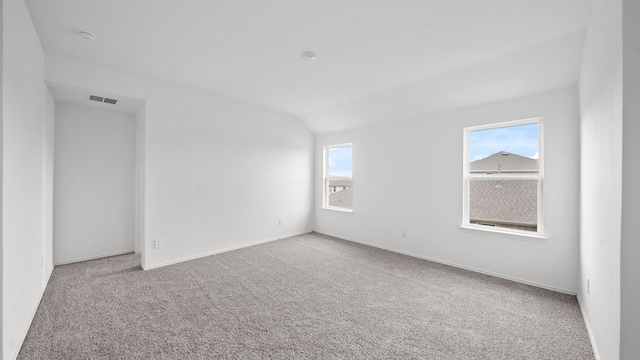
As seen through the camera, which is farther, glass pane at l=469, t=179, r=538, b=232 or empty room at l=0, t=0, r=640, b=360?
glass pane at l=469, t=179, r=538, b=232

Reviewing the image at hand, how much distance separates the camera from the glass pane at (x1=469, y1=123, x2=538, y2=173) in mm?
3055

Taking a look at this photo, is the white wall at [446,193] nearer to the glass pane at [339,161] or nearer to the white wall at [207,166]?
the glass pane at [339,161]

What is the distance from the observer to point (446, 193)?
3646mm

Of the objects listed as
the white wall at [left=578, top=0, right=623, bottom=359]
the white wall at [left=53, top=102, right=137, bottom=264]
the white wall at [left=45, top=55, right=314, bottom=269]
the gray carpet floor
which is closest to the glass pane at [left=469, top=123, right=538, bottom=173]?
the white wall at [left=578, top=0, right=623, bottom=359]

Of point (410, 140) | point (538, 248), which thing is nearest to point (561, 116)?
point (538, 248)

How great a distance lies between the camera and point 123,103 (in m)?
3.48

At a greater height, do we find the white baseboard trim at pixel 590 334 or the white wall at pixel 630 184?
the white wall at pixel 630 184

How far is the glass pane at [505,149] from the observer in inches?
120

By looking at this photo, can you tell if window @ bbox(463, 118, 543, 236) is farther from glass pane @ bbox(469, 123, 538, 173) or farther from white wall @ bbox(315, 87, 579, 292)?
white wall @ bbox(315, 87, 579, 292)

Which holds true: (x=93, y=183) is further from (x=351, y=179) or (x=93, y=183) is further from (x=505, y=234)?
(x=505, y=234)

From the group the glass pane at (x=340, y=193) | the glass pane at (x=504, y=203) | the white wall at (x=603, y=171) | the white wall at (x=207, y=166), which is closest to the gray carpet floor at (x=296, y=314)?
the white wall at (x=603, y=171)

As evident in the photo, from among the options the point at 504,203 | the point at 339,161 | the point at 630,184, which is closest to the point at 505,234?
the point at 504,203

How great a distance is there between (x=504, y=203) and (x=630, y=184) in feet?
7.09

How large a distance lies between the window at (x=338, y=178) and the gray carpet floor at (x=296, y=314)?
1907 millimetres
